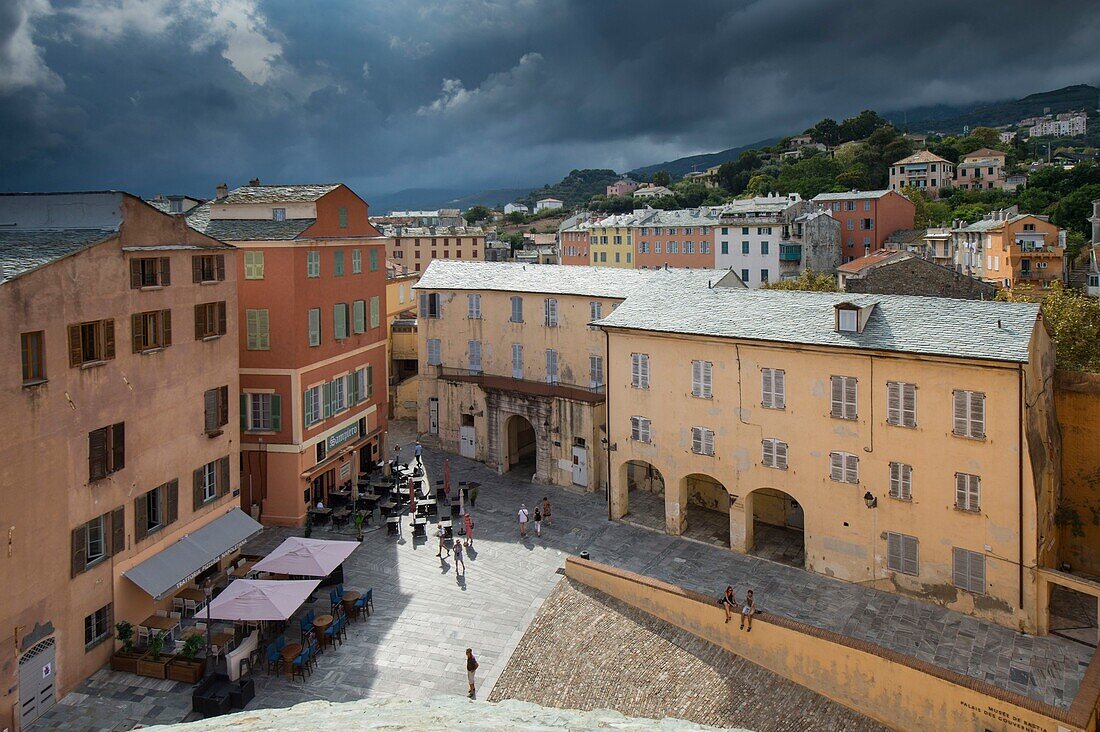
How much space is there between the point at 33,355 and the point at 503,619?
1654cm

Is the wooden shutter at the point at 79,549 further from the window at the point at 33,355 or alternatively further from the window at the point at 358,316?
the window at the point at 358,316

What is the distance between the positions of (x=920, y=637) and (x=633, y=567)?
10360 mm

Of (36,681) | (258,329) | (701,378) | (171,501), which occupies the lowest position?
(36,681)

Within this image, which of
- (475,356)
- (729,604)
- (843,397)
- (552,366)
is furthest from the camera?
(475,356)

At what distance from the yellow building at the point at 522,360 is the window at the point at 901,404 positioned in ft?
41.2

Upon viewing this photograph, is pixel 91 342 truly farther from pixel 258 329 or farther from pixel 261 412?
pixel 261 412

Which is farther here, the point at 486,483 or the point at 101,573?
the point at 486,483

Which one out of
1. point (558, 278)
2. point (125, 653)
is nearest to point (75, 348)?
point (125, 653)

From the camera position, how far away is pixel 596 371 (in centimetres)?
4294

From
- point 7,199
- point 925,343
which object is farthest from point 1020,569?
point 7,199

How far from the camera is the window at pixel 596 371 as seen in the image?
4275cm

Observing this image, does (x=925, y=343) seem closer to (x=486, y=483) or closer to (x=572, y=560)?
(x=572, y=560)

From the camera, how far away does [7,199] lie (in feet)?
92.7

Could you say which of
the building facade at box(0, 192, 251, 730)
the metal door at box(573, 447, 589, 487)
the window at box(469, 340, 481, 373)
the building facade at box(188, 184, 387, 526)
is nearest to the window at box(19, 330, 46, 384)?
the building facade at box(0, 192, 251, 730)
